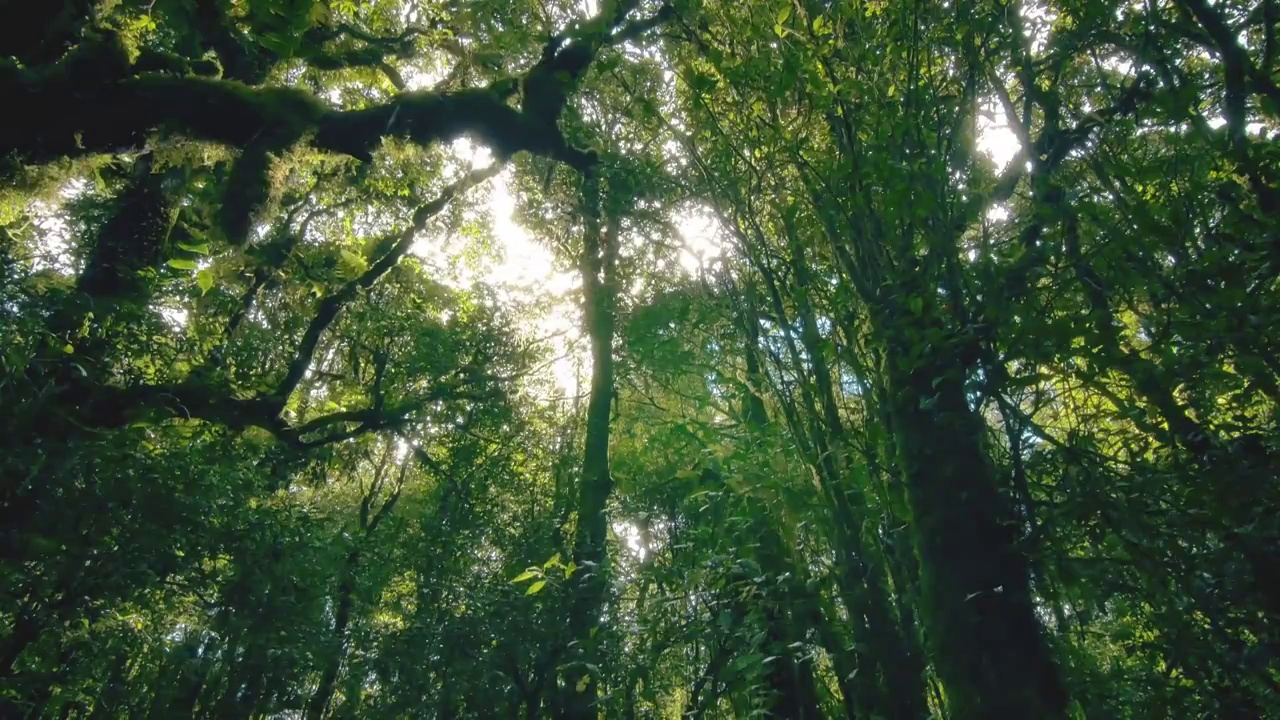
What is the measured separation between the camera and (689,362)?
20.8 feet

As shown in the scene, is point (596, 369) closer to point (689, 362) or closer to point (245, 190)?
point (689, 362)

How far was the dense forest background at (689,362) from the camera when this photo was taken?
2.06m

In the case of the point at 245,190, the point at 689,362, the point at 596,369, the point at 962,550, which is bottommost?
the point at 962,550

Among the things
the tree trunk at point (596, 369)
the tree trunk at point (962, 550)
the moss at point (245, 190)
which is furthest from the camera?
the tree trunk at point (596, 369)

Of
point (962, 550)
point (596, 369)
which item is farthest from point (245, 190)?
point (962, 550)

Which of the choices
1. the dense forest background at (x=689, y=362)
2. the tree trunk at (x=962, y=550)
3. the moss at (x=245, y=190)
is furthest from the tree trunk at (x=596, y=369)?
the tree trunk at (x=962, y=550)

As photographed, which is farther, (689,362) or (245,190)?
(689,362)

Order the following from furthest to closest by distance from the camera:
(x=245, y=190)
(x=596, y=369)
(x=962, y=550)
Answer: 1. (x=596, y=369)
2. (x=245, y=190)
3. (x=962, y=550)

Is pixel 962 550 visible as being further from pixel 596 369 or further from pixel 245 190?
pixel 596 369

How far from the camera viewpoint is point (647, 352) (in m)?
6.50

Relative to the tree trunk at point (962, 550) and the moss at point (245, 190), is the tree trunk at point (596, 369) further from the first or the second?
the tree trunk at point (962, 550)

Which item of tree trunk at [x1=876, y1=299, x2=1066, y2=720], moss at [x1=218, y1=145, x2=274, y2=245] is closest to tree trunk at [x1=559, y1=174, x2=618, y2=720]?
moss at [x1=218, y1=145, x2=274, y2=245]

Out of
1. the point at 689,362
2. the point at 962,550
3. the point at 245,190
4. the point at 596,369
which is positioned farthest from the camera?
the point at 596,369

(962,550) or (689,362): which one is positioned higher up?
(689,362)
